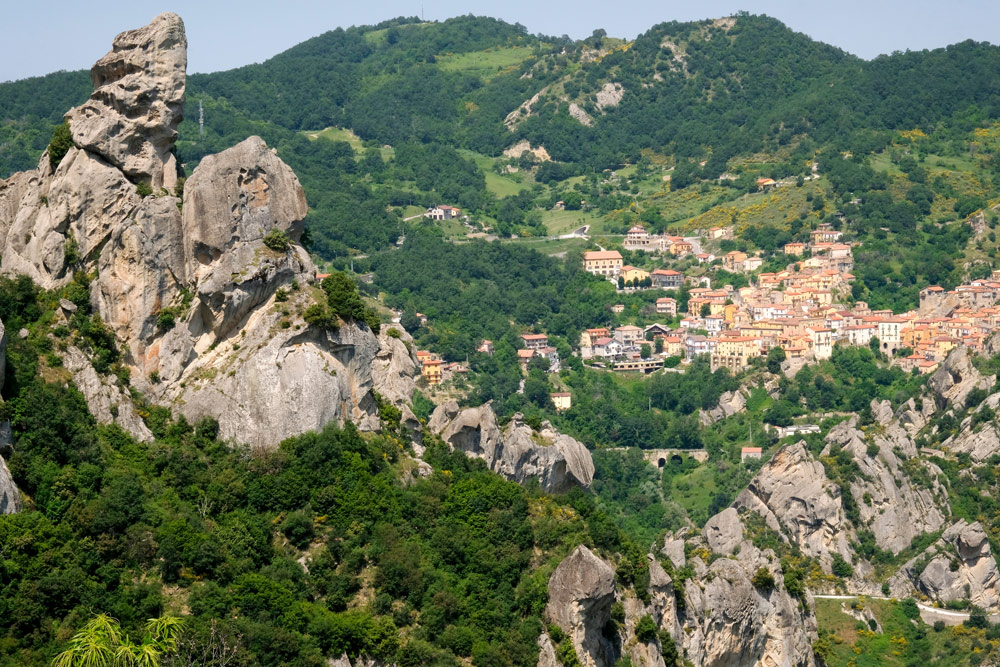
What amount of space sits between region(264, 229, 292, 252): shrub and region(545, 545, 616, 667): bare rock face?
13163 millimetres

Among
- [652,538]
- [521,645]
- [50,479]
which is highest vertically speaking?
[50,479]

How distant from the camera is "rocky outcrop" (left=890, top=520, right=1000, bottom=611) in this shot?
288 feet

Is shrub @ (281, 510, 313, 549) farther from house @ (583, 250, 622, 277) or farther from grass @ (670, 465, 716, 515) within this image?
house @ (583, 250, 622, 277)

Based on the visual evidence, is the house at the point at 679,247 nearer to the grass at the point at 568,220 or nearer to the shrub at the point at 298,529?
the grass at the point at 568,220

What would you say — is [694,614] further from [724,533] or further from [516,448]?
[724,533]

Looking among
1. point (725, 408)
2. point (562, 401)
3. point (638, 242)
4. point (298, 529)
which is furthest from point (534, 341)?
point (298, 529)

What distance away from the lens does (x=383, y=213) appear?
177750 millimetres

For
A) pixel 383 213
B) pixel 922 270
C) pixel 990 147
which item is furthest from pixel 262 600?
pixel 990 147

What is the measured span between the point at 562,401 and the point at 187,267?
82762 mm

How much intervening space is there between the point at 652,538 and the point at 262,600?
58.2m

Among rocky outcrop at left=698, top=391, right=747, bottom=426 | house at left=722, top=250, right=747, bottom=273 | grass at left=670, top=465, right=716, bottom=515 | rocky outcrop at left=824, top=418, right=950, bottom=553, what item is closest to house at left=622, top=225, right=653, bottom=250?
house at left=722, top=250, right=747, bottom=273

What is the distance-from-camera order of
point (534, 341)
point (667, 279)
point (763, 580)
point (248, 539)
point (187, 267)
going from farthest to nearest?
point (667, 279), point (534, 341), point (763, 580), point (187, 267), point (248, 539)

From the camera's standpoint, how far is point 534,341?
490 feet

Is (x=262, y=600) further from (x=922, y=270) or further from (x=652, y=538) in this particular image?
(x=922, y=270)
